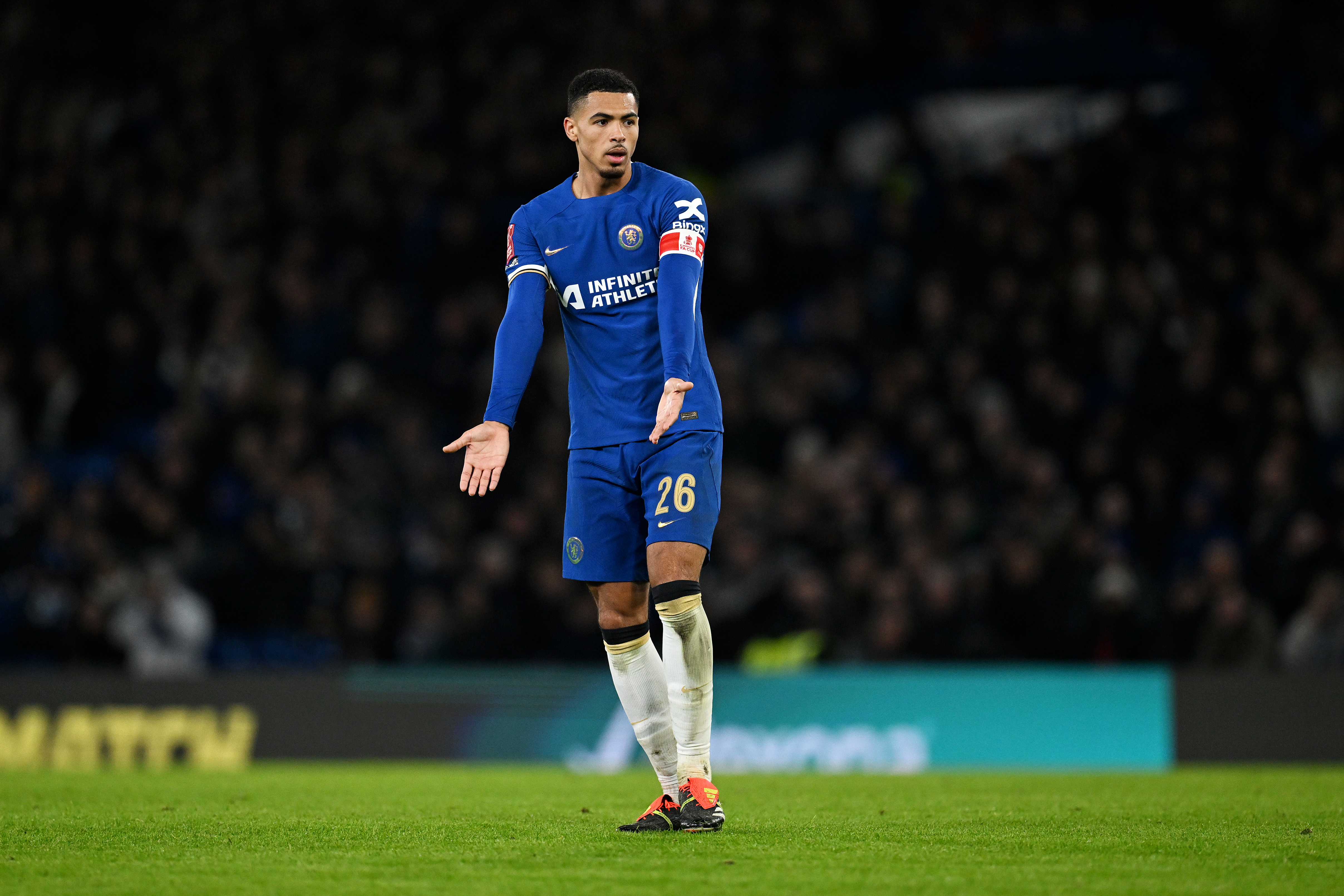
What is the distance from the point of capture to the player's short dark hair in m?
5.90

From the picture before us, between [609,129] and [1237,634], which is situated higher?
[609,129]

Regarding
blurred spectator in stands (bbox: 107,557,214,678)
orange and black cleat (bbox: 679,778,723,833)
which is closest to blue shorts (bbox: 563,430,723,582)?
orange and black cleat (bbox: 679,778,723,833)

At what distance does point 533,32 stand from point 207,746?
10.8 m

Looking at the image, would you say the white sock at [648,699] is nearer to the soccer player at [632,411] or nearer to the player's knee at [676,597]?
the soccer player at [632,411]

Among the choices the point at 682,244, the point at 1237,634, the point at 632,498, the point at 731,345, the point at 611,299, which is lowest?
the point at 1237,634

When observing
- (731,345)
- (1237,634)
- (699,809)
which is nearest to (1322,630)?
(1237,634)

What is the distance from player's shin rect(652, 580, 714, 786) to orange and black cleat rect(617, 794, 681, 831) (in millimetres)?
124

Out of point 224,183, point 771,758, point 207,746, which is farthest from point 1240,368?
point 224,183

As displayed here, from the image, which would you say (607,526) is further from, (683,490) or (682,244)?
(682,244)

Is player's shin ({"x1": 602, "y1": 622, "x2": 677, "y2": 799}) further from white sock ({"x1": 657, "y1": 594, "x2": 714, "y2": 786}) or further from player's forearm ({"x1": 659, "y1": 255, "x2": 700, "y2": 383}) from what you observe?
player's forearm ({"x1": 659, "y1": 255, "x2": 700, "y2": 383})

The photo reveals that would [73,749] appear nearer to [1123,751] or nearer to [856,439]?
[856,439]

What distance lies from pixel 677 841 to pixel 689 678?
2.15ft

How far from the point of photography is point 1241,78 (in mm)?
15781

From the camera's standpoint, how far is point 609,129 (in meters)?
5.89
